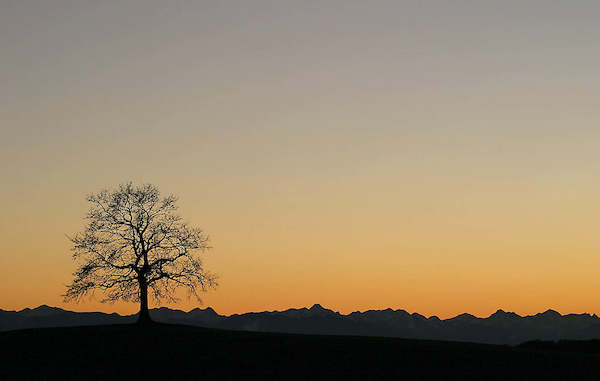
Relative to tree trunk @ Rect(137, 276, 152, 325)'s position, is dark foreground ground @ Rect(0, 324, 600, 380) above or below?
below

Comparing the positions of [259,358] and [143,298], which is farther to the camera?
[143,298]

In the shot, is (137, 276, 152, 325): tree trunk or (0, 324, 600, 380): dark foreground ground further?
(137, 276, 152, 325): tree trunk

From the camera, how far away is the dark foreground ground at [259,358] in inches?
2281

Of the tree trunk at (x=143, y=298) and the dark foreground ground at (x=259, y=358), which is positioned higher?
the tree trunk at (x=143, y=298)

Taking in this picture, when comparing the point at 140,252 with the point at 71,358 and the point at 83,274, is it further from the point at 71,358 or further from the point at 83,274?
the point at 71,358

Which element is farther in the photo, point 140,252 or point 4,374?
point 140,252

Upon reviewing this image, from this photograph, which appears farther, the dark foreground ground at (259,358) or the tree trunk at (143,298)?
the tree trunk at (143,298)

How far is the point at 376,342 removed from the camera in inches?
2867

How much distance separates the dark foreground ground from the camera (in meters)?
57.9

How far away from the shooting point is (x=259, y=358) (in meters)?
63.7

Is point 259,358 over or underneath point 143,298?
underneath

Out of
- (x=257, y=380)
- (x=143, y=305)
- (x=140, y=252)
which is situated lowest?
(x=257, y=380)

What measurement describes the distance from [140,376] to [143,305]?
1126 inches

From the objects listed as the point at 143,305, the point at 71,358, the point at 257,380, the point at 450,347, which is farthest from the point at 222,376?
the point at 143,305
